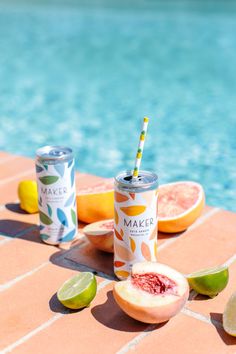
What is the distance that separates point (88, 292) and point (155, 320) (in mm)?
242

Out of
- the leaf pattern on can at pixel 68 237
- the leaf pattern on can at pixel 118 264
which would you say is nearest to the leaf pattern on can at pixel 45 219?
the leaf pattern on can at pixel 68 237

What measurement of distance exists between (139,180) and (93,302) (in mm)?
459

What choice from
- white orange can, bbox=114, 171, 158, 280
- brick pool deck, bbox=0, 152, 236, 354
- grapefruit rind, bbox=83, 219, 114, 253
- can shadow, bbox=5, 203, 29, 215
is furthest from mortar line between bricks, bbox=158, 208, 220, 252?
can shadow, bbox=5, 203, 29, 215

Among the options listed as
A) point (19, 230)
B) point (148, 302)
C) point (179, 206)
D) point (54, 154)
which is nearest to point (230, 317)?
point (148, 302)

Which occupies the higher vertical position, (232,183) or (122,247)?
(122,247)

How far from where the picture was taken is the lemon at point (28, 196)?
2.49 m

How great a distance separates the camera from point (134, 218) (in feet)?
5.96

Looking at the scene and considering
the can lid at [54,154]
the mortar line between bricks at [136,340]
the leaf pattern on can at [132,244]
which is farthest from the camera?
the can lid at [54,154]

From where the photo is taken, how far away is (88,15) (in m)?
11.1

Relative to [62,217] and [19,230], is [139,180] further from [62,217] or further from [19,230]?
[19,230]

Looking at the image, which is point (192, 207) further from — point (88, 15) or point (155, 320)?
point (88, 15)

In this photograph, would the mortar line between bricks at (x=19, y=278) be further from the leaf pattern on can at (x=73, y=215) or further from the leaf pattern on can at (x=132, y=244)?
the leaf pattern on can at (x=132, y=244)

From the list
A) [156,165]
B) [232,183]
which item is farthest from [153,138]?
[232,183]

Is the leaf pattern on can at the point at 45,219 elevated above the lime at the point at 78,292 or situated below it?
above
